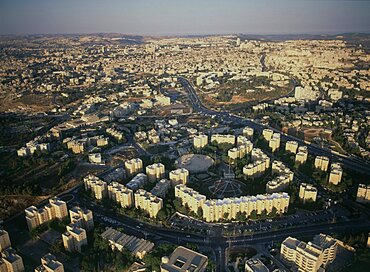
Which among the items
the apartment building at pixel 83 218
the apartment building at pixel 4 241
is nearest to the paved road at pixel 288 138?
the apartment building at pixel 83 218

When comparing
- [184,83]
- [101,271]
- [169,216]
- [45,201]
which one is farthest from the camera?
[184,83]

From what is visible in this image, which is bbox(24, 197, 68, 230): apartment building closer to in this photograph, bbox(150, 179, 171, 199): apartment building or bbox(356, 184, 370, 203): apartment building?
bbox(150, 179, 171, 199): apartment building

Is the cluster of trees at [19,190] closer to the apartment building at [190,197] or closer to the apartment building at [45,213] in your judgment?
the apartment building at [45,213]

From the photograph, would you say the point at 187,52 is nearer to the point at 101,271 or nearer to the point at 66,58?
the point at 66,58

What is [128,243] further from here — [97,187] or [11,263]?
[97,187]

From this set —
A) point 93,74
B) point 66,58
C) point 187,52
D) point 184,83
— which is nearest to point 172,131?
point 184,83

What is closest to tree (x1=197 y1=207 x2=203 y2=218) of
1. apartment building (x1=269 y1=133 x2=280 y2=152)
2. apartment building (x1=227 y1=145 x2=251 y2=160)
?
apartment building (x1=227 y1=145 x2=251 y2=160)

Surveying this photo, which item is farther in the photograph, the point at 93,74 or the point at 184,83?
the point at 93,74
